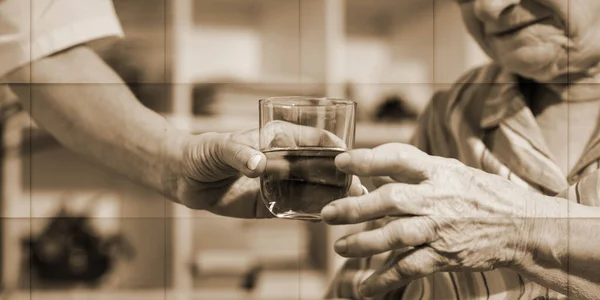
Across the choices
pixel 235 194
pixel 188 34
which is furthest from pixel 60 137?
pixel 188 34

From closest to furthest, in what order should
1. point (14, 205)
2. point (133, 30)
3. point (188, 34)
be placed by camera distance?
1. point (133, 30)
2. point (14, 205)
3. point (188, 34)

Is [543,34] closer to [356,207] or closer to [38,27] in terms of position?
[356,207]

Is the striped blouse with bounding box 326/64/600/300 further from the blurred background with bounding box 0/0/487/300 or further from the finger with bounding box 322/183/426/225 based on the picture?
the blurred background with bounding box 0/0/487/300

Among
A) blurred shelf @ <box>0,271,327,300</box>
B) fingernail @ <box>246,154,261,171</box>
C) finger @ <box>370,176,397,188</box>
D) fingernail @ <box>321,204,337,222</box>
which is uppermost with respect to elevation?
fingernail @ <box>246,154,261,171</box>

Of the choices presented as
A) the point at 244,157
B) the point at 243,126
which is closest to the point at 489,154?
the point at 244,157

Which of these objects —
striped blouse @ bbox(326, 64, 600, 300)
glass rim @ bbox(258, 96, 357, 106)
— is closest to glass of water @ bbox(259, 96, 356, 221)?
glass rim @ bbox(258, 96, 357, 106)

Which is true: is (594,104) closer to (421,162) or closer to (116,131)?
(421,162)
